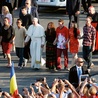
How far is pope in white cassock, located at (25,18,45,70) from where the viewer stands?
1584 cm

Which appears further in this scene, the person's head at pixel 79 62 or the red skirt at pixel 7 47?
the red skirt at pixel 7 47

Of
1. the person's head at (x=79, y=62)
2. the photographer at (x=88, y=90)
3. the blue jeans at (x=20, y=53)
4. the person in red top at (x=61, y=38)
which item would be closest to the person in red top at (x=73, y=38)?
the person in red top at (x=61, y=38)

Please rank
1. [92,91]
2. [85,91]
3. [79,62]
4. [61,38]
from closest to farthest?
[92,91], [85,91], [79,62], [61,38]

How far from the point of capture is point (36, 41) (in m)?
16.0

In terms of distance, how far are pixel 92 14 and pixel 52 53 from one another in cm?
208

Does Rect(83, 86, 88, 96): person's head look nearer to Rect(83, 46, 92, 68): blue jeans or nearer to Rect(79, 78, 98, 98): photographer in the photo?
Rect(79, 78, 98, 98): photographer

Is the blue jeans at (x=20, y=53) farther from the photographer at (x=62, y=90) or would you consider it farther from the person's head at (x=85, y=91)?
the person's head at (x=85, y=91)

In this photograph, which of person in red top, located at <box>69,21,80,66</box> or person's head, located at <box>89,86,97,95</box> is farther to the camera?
person in red top, located at <box>69,21,80,66</box>

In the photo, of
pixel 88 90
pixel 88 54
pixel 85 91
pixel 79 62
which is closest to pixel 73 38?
pixel 88 54

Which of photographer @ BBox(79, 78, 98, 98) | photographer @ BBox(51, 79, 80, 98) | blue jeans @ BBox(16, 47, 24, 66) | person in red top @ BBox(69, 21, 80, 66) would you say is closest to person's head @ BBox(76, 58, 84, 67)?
photographer @ BBox(79, 78, 98, 98)

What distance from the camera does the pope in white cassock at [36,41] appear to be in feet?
52.0

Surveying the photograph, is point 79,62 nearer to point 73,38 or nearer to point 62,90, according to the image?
point 62,90

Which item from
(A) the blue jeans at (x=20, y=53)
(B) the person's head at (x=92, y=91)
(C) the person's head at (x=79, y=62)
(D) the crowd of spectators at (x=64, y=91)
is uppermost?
(C) the person's head at (x=79, y=62)

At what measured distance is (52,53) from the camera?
632 inches
